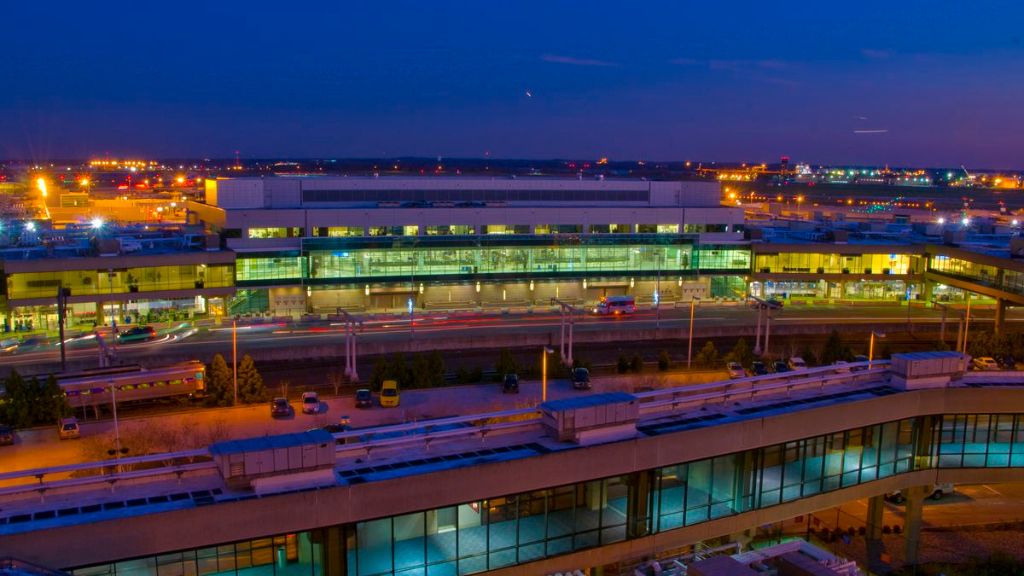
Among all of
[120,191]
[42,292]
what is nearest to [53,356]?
[42,292]

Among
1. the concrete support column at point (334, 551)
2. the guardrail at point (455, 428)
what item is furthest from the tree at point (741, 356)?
the concrete support column at point (334, 551)

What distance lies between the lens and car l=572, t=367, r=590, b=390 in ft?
105

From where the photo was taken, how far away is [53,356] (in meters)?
34.6

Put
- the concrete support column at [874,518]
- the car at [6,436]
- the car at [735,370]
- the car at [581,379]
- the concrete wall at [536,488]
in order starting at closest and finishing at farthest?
the concrete wall at [536,488], the concrete support column at [874,518], the car at [6,436], the car at [581,379], the car at [735,370]

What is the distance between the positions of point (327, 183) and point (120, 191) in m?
77.3

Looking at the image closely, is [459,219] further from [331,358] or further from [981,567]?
[981,567]

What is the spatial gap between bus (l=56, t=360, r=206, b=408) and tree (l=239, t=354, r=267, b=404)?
1759mm

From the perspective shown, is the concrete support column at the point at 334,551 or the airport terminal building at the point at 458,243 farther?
the airport terminal building at the point at 458,243

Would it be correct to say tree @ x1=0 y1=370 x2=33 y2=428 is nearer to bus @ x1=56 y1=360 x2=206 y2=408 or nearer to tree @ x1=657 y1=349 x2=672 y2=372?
bus @ x1=56 y1=360 x2=206 y2=408

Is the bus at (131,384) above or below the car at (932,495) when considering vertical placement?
above

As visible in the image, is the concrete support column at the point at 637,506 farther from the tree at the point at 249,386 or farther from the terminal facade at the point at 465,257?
the terminal facade at the point at 465,257

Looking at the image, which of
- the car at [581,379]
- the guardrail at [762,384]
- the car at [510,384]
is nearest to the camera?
the guardrail at [762,384]

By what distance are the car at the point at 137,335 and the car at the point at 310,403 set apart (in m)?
13.4

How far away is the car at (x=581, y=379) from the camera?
1259 inches
